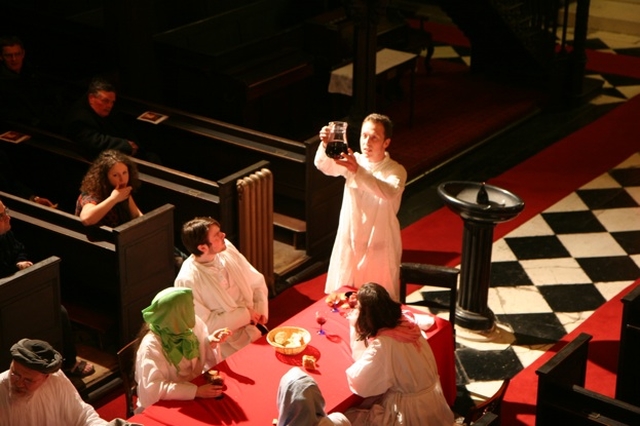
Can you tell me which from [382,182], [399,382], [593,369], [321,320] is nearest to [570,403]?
[399,382]

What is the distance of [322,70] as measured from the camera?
35.3 ft

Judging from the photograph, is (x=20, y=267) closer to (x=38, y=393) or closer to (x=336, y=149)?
(x=38, y=393)

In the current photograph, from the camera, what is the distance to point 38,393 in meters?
4.82

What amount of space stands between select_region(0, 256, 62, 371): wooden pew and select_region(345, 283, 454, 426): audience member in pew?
1.82 m

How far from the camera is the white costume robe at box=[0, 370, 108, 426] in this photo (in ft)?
15.8

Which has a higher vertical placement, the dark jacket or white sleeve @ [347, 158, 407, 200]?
white sleeve @ [347, 158, 407, 200]

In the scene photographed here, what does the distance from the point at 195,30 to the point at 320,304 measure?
5.13 meters

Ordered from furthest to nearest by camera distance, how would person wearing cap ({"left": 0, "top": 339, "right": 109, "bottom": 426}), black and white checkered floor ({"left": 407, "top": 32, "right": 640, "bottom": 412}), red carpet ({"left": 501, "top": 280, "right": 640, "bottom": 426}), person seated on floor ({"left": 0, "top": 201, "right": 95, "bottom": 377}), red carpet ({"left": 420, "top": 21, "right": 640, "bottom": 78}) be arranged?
red carpet ({"left": 420, "top": 21, "right": 640, "bottom": 78}), black and white checkered floor ({"left": 407, "top": 32, "right": 640, "bottom": 412}), red carpet ({"left": 501, "top": 280, "right": 640, "bottom": 426}), person seated on floor ({"left": 0, "top": 201, "right": 95, "bottom": 377}), person wearing cap ({"left": 0, "top": 339, "right": 109, "bottom": 426})

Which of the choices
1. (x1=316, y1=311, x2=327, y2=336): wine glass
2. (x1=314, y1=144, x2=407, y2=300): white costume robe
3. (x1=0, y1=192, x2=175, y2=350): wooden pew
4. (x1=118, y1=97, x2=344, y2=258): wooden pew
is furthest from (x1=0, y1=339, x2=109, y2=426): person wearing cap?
(x1=118, y1=97, x2=344, y2=258): wooden pew

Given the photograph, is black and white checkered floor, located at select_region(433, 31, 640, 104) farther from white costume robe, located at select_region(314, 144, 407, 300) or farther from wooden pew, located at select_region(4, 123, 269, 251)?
white costume robe, located at select_region(314, 144, 407, 300)

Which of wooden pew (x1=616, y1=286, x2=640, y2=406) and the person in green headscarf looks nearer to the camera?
the person in green headscarf

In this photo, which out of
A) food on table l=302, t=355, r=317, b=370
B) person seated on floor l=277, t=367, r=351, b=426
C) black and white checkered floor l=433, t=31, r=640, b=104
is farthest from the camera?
black and white checkered floor l=433, t=31, r=640, b=104

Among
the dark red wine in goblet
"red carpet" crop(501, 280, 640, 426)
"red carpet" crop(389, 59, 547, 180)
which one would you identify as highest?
the dark red wine in goblet

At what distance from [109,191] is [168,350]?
180 cm
